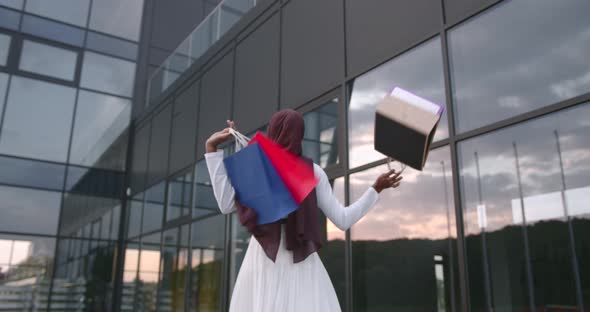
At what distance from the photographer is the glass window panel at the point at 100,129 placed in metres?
12.5

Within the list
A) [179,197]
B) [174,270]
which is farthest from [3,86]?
[174,270]

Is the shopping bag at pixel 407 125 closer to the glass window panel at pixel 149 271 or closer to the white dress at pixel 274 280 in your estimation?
the white dress at pixel 274 280

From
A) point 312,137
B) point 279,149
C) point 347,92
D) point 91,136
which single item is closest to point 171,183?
point 91,136

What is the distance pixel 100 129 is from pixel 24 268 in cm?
362

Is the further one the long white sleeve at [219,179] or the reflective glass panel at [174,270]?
the reflective glass panel at [174,270]

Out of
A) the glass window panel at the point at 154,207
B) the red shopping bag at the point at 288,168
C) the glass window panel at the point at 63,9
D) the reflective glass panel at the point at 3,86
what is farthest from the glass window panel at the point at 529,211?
the glass window panel at the point at 63,9

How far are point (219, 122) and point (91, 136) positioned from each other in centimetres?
570

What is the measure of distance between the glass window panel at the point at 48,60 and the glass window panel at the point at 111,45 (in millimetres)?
552

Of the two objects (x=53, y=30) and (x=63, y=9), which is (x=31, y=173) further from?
(x=63, y=9)

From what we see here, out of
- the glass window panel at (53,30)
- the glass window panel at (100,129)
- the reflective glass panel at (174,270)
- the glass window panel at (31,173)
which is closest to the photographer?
the reflective glass panel at (174,270)

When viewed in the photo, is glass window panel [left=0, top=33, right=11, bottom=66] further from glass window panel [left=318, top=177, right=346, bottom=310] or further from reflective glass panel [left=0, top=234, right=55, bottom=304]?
glass window panel [left=318, top=177, right=346, bottom=310]

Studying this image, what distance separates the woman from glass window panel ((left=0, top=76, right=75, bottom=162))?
1142 cm

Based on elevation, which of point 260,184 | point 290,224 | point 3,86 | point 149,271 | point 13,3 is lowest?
point 290,224

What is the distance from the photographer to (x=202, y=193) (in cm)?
856
